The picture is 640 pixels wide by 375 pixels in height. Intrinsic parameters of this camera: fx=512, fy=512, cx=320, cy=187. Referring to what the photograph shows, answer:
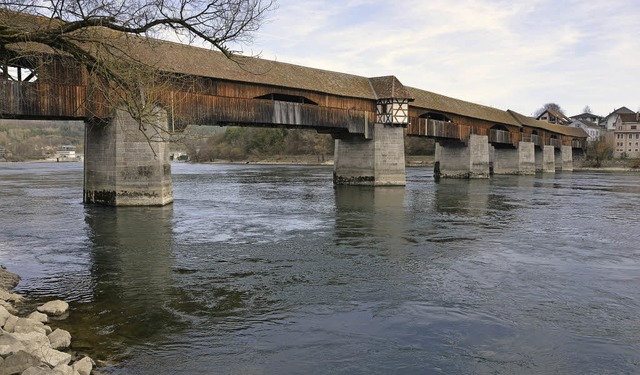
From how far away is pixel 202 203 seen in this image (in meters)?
20.7

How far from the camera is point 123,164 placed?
17703mm

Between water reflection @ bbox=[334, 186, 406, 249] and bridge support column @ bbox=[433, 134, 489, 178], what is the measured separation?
44.4 ft

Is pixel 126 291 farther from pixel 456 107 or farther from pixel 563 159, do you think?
pixel 563 159

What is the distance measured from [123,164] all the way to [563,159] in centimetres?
5493

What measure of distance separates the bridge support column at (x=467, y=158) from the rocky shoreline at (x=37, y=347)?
3500 centimetres

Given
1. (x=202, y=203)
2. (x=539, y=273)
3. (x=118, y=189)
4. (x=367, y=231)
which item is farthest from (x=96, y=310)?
(x=202, y=203)

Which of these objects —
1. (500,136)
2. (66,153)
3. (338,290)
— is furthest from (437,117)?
(66,153)

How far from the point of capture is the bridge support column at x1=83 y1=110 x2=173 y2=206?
1770cm

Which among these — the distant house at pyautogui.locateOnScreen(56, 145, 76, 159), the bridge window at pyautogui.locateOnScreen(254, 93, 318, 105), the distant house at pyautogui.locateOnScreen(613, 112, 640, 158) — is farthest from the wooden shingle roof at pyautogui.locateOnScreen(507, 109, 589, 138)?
the distant house at pyautogui.locateOnScreen(56, 145, 76, 159)

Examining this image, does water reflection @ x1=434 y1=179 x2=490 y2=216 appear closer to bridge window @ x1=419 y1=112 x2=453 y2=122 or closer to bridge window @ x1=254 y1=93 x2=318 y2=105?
bridge window @ x1=254 y1=93 x2=318 y2=105

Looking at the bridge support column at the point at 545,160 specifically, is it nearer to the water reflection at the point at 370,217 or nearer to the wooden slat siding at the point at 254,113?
the wooden slat siding at the point at 254,113

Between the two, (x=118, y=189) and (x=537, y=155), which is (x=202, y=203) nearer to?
(x=118, y=189)

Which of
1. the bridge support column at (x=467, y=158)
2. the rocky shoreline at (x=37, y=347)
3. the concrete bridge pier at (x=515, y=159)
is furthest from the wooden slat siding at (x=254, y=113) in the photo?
the concrete bridge pier at (x=515, y=159)

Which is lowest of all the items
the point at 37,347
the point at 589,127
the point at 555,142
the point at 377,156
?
the point at 37,347
